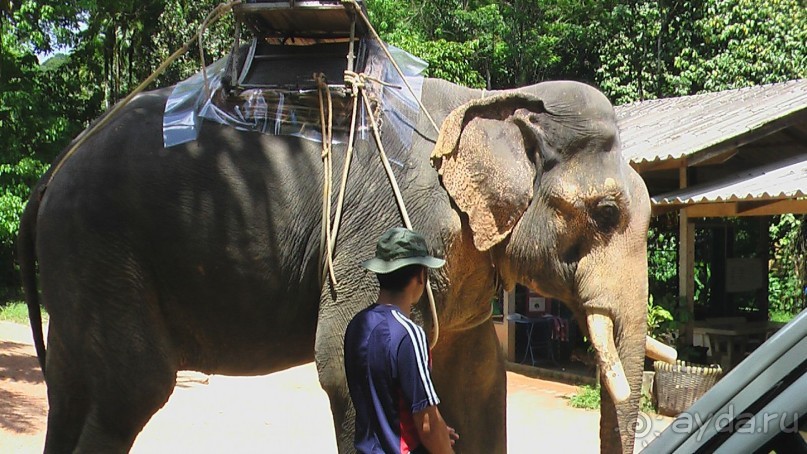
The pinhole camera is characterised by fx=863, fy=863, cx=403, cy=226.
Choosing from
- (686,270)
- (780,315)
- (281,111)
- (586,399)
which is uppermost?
(281,111)

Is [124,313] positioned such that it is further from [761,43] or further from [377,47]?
[761,43]

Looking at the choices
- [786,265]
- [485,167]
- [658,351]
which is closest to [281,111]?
[485,167]

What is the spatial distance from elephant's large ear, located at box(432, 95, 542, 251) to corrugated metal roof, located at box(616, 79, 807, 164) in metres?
5.08

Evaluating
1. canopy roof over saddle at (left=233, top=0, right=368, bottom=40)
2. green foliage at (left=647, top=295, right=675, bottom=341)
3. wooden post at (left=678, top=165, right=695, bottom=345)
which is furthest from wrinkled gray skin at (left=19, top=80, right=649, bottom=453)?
wooden post at (left=678, top=165, right=695, bottom=345)

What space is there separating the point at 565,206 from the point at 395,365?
1.38 m

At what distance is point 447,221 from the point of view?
3.67 meters

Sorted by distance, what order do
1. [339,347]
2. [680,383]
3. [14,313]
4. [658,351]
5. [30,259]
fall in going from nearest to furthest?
[339,347] < [658,351] < [30,259] < [680,383] < [14,313]

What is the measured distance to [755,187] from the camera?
8.18 meters

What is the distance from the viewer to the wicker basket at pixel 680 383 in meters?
8.56

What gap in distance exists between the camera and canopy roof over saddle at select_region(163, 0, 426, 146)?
3828 mm

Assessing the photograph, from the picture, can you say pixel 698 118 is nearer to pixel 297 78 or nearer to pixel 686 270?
pixel 686 270

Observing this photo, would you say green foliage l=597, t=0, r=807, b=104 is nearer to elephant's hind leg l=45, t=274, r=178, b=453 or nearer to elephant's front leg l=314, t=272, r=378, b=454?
elephant's front leg l=314, t=272, r=378, b=454

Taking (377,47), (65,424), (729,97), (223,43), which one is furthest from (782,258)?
(65,424)

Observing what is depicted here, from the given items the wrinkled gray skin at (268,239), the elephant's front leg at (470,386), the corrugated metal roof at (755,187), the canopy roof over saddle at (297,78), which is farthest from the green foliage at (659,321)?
the canopy roof over saddle at (297,78)
